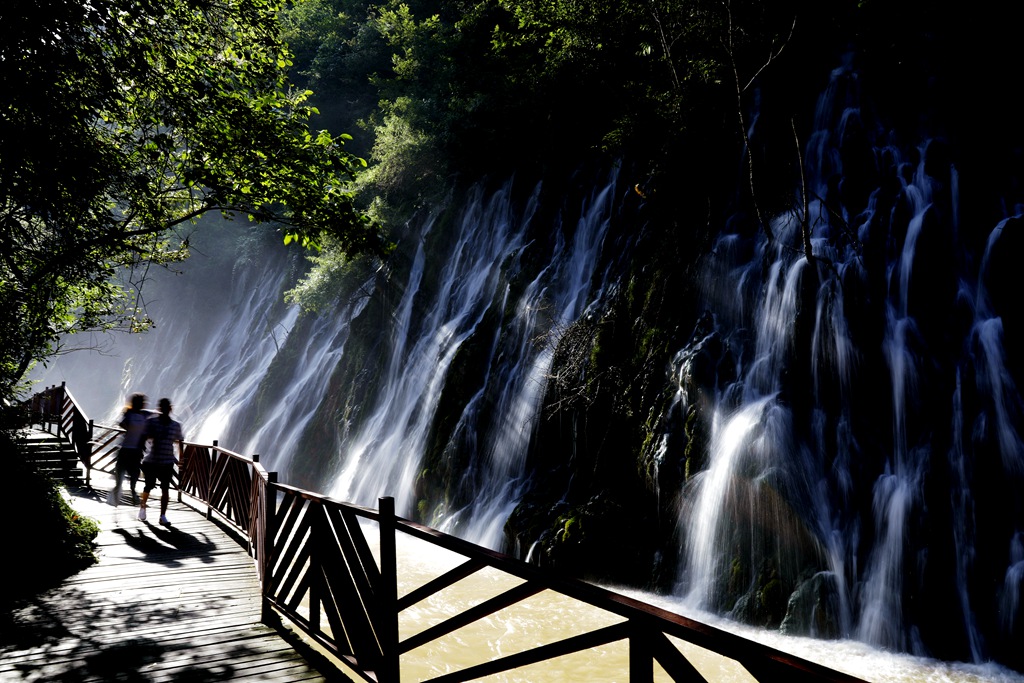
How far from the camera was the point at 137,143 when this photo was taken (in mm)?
9188

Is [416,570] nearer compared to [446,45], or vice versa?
[416,570]

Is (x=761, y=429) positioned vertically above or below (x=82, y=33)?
below

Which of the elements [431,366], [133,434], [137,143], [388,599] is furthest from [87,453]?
[388,599]

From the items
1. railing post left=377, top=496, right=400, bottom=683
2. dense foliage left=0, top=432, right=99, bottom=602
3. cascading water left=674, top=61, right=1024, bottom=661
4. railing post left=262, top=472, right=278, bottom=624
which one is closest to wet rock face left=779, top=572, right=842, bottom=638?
cascading water left=674, top=61, right=1024, bottom=661

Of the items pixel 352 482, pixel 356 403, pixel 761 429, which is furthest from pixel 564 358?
pixel 356 403

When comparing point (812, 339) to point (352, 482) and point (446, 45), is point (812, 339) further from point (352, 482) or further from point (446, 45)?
point (446, 45)

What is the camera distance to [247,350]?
3372 centimetres

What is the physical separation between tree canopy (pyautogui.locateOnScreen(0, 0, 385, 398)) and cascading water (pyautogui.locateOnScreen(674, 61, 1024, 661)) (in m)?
6.28

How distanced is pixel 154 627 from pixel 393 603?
3.19 m

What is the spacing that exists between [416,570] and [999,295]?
885cm

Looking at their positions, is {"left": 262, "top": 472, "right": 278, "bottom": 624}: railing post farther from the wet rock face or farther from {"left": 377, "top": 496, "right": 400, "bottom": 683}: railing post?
the wet rock face

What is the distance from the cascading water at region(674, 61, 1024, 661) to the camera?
6766 mm

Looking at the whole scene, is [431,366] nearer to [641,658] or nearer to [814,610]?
[814,610]

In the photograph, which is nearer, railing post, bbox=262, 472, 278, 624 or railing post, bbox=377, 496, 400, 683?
railing post, bbox=377, 496, 400, 683
